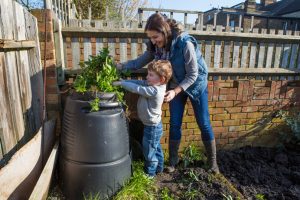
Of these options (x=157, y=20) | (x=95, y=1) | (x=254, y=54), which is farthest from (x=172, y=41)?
(x=95, y=1)

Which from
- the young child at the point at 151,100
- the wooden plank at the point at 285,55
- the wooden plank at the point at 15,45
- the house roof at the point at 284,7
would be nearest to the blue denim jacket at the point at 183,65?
→ the young child at the point at 151,100

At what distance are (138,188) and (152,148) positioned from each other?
1.40 feet

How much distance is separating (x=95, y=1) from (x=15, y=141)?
7.91 m

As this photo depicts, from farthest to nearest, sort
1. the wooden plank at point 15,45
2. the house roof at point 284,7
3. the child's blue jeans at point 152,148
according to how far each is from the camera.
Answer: the house roof at point 284,7, the child's blue jeans at point 152,148, the wooden plank at point 15,45

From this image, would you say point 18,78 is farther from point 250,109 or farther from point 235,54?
point 235,54

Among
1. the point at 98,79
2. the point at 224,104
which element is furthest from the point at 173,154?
the point at 98,79

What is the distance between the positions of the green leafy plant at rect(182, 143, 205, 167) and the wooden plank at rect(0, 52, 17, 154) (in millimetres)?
1920

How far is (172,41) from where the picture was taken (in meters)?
2.65

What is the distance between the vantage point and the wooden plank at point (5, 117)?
195cm

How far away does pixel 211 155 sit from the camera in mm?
2996

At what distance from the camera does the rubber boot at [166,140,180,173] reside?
3.04 metres

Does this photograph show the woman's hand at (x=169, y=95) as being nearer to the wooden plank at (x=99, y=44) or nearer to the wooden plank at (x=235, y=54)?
the wooden plank at (x=99, y=44)

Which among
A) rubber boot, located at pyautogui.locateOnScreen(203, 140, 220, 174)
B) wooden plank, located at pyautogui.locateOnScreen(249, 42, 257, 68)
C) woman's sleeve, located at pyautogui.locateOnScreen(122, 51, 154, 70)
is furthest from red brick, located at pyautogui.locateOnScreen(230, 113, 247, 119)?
woman's sleeve, located at pyautogui.locateOnScreen(122, 51, 154, 70)

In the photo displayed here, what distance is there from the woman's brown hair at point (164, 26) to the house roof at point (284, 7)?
26.9 m
